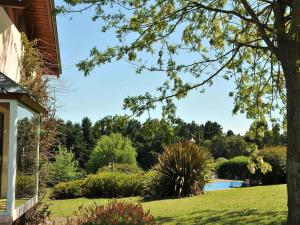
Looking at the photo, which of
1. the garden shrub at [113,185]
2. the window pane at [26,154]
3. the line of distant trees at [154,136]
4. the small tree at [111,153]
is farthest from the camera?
the small tree at [111,153]

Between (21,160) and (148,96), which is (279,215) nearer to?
(148,96)

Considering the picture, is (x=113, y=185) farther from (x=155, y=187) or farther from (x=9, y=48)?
(x=9, y=48)

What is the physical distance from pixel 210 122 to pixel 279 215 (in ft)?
291

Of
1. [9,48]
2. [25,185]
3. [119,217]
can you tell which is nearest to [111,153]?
[9,48]

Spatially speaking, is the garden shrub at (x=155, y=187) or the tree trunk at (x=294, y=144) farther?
the garden shrub at (x=155, y=187)

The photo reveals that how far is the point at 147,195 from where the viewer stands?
22.0 m

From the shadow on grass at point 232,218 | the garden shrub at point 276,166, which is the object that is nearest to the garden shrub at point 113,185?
the garden shrub at point 276,166

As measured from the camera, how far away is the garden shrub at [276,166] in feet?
74.5

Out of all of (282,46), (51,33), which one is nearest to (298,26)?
(282,46)

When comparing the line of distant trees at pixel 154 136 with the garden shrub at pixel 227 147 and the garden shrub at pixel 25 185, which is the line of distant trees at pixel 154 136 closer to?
the garden shrub at pixel 227 147

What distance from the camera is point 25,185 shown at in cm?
1100

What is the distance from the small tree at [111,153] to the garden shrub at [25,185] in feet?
142

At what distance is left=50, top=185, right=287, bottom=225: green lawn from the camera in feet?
40.7

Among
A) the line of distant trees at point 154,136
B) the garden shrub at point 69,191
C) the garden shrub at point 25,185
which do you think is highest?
the line of distant trees at point 154,136
